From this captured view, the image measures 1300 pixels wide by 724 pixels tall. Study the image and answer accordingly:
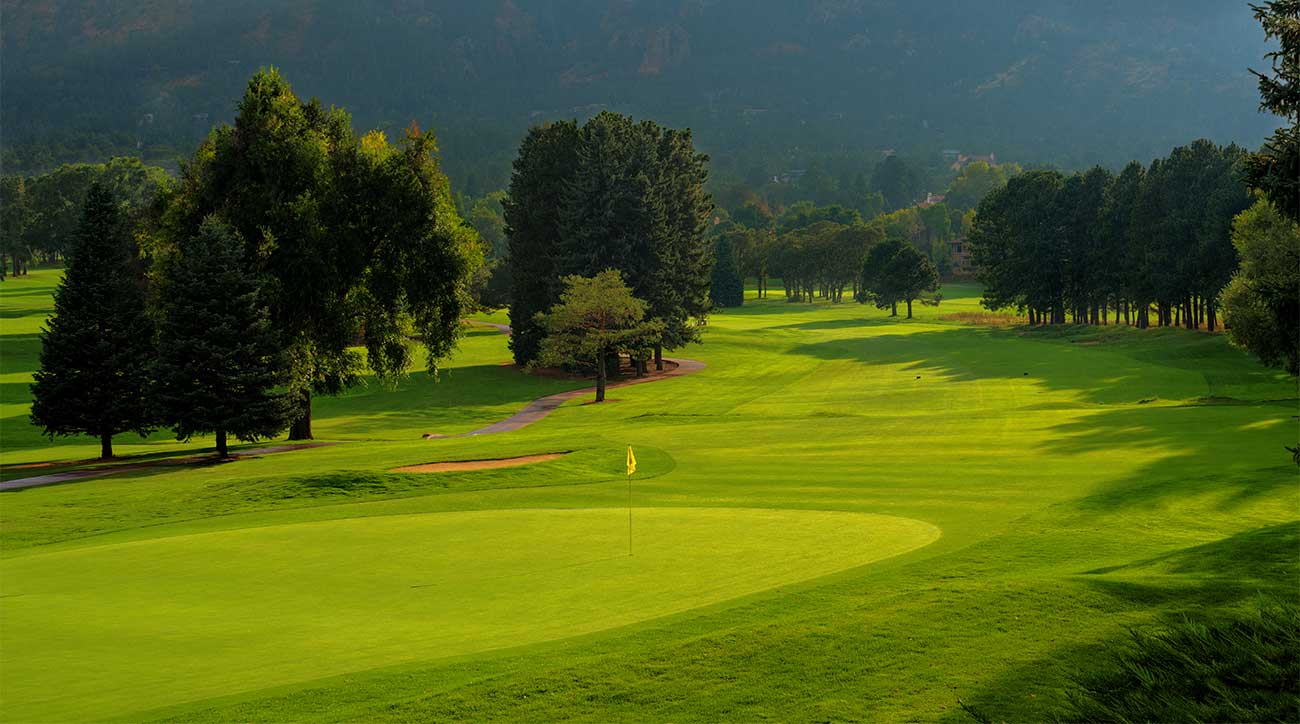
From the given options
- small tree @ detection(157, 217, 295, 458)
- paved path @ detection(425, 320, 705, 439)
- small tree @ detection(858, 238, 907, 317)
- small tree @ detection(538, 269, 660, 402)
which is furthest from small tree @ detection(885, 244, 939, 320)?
small tree @ detection(157, 217, 295, 458)

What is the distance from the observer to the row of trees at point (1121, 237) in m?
71.0

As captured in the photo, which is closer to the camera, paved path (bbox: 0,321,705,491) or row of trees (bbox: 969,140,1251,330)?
paved path (bbox: 0,321,705,491)

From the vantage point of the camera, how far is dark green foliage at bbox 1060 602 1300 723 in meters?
7.70

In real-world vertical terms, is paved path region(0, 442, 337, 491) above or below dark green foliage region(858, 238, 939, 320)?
below

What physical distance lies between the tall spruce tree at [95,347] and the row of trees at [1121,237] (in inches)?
2531

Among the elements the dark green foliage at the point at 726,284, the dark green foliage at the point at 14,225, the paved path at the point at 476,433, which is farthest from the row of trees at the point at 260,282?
the dark green foliage at the point at 726,284

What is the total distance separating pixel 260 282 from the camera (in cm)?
3297

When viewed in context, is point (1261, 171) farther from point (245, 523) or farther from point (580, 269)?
point (580, 269)

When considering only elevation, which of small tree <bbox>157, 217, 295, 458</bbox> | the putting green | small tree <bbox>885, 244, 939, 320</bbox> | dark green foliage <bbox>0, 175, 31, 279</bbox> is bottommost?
the putting green

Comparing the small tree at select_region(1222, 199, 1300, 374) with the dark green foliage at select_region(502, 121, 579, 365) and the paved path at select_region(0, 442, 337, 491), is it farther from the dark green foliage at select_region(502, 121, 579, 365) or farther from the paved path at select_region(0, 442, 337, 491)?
the dark green foliage at select_region(502, 121, 579, 365)

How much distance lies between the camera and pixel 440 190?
38938 millimetres

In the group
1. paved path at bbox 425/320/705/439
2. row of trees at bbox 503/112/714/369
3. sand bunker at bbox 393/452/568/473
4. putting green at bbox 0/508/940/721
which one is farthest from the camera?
row of trees at bbox 503/112/714/369

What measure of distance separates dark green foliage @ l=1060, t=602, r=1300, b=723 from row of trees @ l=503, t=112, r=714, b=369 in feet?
181

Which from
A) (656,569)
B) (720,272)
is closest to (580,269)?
(656,569)
